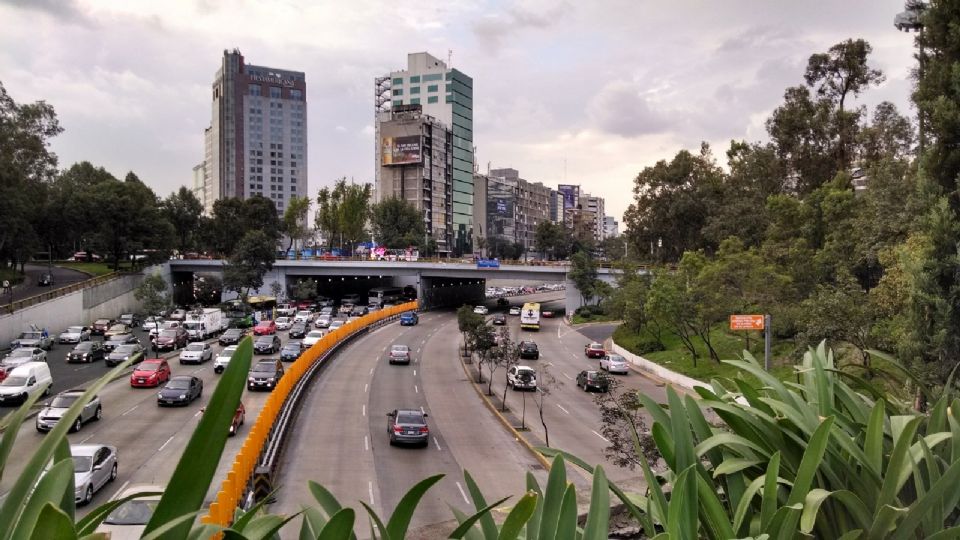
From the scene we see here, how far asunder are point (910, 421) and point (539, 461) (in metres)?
17.9

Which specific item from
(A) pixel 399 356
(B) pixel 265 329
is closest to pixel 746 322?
(A) pixel 399 356

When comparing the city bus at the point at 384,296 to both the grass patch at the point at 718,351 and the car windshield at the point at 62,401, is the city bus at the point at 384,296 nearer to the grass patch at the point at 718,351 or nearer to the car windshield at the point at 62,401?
the grass patch at the point at 718,351

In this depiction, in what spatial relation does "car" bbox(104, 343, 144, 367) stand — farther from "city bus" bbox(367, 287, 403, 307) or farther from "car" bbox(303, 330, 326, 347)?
"city bus" bbox(367, 287, 403, 307)

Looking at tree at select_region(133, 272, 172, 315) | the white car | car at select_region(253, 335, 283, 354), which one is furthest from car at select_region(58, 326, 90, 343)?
the white car

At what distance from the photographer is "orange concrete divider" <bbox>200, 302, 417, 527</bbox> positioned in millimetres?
13212

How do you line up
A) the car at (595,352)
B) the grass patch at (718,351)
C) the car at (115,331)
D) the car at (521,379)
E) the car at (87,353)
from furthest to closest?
the car at (115,331) < the car at (595,352) < the car at (87,353) < the grass patch at (718,351) < the car at (521,379)

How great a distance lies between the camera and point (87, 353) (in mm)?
39156

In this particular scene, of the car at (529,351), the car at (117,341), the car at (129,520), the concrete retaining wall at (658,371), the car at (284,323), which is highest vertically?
the car at (129,520)

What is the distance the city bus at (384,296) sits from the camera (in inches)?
3337

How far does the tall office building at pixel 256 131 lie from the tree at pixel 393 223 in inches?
2550

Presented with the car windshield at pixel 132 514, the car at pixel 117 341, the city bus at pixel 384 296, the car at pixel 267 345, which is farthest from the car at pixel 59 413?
the city bus at pixel 384 296

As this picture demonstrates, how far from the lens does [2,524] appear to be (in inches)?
126

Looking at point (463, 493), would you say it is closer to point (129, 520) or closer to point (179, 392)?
point (129, 520)

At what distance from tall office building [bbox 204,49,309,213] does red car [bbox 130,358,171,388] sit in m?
145
